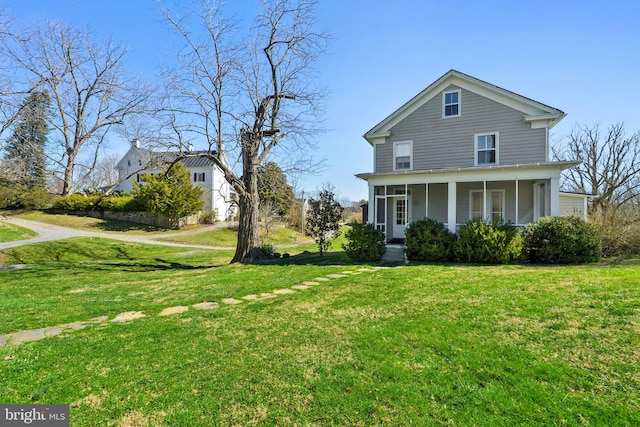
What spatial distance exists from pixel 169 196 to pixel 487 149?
1003 inches

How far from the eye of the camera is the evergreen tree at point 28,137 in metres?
11.2

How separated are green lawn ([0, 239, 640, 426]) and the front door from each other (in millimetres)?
Answer: 8541

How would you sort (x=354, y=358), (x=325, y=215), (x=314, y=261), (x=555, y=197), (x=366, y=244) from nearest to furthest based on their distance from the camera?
(x=354, y=358) < (x=555, y=197) < (x=366, y=244) < (x=314, y=261) < (x=325, y=215)

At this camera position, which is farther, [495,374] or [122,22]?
[122,22]

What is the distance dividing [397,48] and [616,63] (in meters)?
9.02

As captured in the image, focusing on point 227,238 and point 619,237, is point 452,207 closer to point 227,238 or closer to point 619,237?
point 619,237

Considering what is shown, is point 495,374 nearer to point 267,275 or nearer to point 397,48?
point 267,275

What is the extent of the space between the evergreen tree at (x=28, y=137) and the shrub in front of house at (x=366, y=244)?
1276cm

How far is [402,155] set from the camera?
1455 cm

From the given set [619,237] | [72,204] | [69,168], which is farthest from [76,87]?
[619,237]

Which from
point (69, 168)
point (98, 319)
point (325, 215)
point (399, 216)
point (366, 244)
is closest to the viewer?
point (98, 319)

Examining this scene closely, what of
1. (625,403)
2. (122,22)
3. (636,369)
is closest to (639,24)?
(636,369)

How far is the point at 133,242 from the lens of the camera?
20.6m

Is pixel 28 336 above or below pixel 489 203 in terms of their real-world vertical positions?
below
